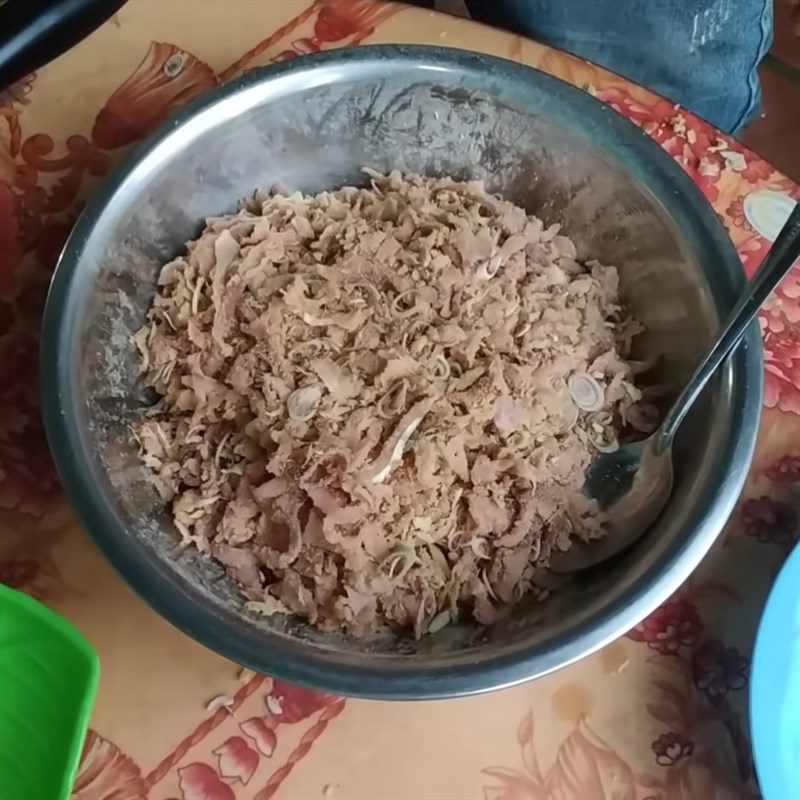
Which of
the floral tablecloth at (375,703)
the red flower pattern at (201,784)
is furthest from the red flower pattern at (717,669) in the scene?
the red flower pattern at (201,784)

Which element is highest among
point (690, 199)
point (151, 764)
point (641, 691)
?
point (690, 199)

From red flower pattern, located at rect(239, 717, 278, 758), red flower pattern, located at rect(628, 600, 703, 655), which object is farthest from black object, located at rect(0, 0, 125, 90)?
red flower pattern, located at rect(628, 600, 703, 655)

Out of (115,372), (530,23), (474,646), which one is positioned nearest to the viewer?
(474,646)

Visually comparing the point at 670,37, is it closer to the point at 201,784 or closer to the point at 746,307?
the point at 746,307

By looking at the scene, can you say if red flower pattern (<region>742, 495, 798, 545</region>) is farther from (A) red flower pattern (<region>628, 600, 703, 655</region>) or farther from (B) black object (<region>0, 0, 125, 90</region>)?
(B) black object (<region>0, 0, 125, 90</region>)

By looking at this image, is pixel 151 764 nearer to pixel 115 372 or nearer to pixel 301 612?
pixel 301 612

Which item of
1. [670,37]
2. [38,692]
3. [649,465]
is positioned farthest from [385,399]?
[670,37]

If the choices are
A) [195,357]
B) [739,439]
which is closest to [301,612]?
[195,357]
